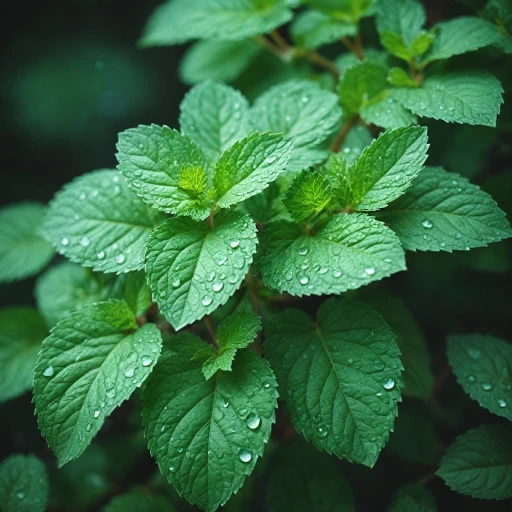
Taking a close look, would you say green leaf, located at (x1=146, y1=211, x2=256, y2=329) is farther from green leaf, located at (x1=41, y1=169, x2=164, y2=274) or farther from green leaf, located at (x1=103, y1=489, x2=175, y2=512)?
green leaf, located at (x1=103, y1=489, x2=175, y2=512)

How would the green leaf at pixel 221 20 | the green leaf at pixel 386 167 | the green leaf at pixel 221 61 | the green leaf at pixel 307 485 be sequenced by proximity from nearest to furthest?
the green leaf at pixel 386 167 → the green leaf at pixel 307 485 → the green leaf at pixel 221 20 → the green leaf at pixel 221 61

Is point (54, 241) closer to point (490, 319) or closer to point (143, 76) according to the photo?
point (143, 76)

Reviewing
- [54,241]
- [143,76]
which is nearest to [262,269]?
[54,241]

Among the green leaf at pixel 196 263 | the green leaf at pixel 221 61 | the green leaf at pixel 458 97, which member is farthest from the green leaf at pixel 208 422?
the green leaf at pixel 221 61

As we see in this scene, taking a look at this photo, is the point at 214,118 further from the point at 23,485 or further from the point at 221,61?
the point at 23,485

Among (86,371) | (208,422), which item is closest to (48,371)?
(86,371)

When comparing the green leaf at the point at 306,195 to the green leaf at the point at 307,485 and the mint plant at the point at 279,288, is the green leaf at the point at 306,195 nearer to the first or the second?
the mint plant at the point at 279,288
